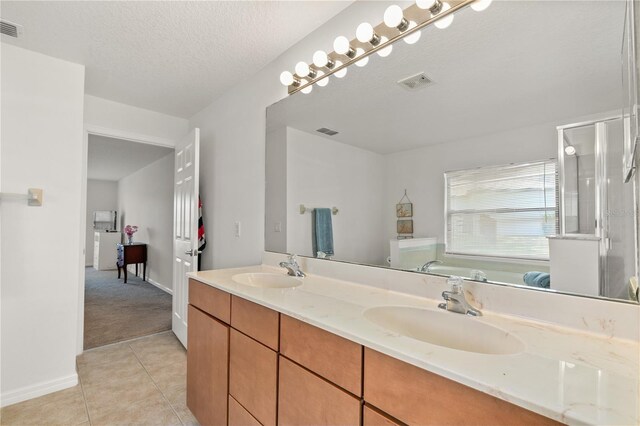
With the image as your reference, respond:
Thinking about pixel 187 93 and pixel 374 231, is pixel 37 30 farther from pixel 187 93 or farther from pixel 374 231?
pixel 374 231

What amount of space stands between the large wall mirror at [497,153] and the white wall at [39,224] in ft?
6.41

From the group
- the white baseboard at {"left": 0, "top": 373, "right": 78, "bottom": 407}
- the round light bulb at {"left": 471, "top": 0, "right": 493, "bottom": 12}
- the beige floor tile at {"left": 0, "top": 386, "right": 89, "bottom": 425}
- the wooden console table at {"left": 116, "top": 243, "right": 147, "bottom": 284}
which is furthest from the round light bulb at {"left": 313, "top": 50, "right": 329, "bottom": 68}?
the wooden console table at {"left": 116, "top": 243, "right": 147, "bottom": 284}

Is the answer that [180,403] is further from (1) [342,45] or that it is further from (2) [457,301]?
(1) [342,45]

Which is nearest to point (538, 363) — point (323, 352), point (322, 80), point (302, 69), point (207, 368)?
point (323, 352)

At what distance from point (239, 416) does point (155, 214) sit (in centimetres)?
517

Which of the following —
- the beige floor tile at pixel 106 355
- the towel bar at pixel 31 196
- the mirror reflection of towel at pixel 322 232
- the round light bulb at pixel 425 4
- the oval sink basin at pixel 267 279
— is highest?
the round light bulb at pixel 425 4

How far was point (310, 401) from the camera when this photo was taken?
1017 millimetres

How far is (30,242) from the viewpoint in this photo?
2.10 m

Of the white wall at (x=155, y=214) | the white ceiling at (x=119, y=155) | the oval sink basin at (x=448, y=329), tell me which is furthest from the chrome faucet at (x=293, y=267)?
the white wall at (x=155, y=214)

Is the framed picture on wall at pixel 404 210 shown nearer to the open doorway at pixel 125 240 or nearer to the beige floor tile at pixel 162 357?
the beige floor tile at pixel 162 357

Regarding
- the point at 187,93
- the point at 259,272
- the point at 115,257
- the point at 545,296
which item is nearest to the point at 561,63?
the point at 545,296

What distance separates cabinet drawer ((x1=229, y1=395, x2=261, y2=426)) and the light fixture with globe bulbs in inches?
69.0

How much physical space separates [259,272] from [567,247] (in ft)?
5.19

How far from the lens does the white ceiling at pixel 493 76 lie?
0.95 metres
